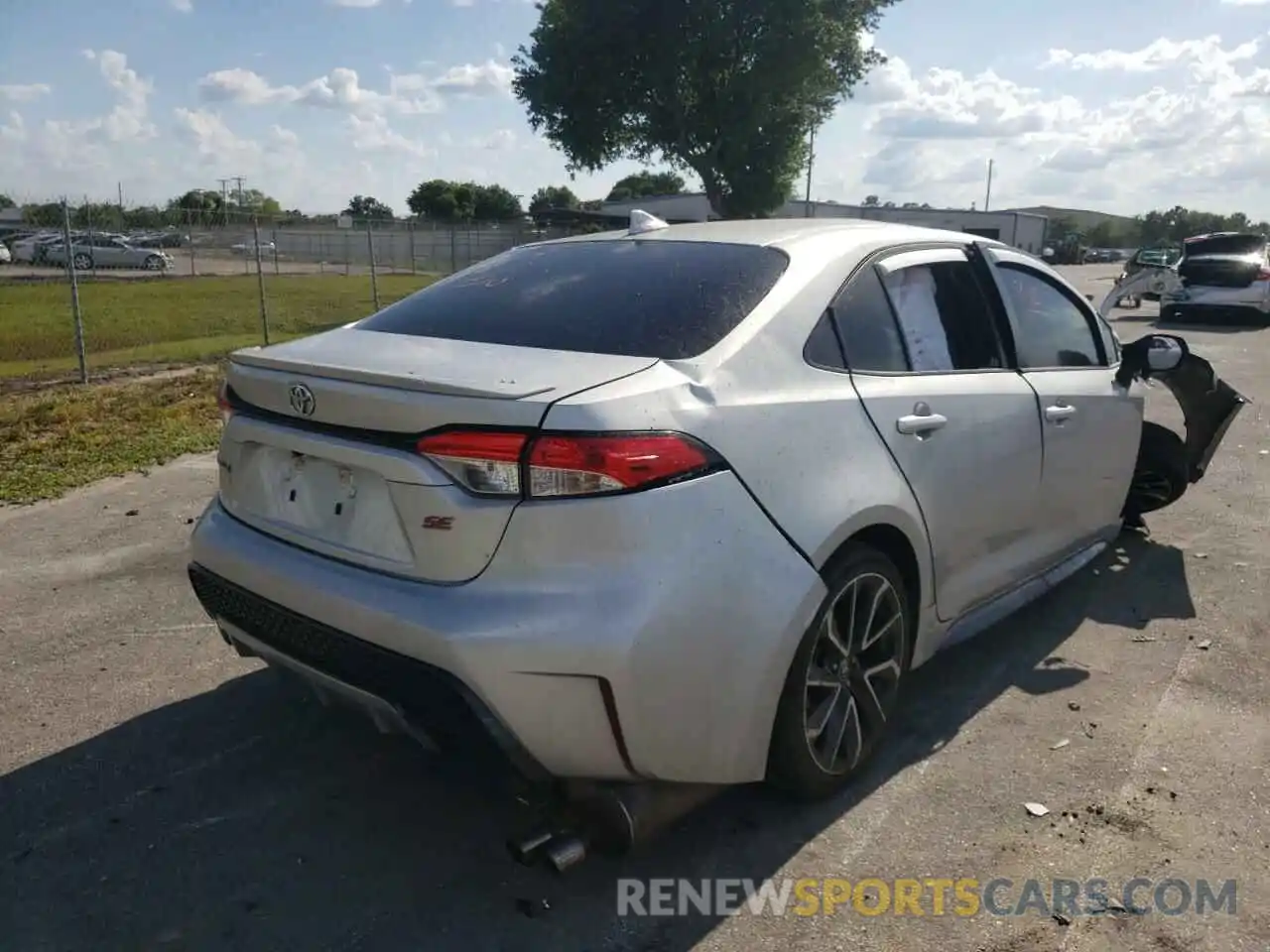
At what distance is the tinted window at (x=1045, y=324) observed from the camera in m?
4.09

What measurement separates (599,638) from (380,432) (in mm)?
764

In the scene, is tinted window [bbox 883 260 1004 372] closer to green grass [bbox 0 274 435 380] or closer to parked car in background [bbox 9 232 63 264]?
green grass [bbox 0 274 435 380]

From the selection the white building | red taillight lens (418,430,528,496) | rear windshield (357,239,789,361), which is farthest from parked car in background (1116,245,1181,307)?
the white building

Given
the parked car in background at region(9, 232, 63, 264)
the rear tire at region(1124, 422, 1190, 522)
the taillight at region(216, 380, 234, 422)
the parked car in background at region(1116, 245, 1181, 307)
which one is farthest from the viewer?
the parked car in background at region(9, 232, 63, 264)

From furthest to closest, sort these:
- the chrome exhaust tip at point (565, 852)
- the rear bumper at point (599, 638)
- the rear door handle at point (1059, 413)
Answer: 1. the rear door handle at point (1059, 413)
2. the chrome exhaust tip at point (565, 852)
3. the rear bumper at point (599, 638)

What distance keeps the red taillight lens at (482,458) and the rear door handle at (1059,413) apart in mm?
2410

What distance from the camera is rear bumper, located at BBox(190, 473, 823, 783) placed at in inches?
95.2

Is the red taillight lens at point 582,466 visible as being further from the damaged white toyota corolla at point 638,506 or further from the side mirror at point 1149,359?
the side mirror at point 1149,359

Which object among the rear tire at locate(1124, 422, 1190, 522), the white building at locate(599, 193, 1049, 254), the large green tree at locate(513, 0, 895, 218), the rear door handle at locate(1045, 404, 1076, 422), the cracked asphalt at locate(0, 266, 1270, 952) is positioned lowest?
the cracked asphalt at locate(0, 266, 1270, 952)

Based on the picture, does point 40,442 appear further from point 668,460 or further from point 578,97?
point 578,97

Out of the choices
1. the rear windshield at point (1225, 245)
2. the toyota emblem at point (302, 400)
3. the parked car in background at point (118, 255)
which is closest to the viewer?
the toyota emblem at point (302, 400)

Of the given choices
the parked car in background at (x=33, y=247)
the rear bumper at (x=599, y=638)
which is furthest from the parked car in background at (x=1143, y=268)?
the parked car in background at (x=33, y=247)

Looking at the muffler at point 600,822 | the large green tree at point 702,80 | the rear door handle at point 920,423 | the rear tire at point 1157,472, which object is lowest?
the muffler at point 600,822

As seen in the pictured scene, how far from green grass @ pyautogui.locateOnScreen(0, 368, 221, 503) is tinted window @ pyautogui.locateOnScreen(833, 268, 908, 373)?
5.27 m
